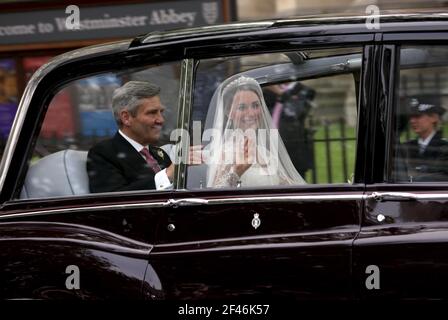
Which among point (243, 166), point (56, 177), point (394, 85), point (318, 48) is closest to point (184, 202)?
point (243, 166)

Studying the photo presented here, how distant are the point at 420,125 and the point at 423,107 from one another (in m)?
0.07

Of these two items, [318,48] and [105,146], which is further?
[105,146]

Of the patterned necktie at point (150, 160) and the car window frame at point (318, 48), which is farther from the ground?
the car window frame at point (318, 48)

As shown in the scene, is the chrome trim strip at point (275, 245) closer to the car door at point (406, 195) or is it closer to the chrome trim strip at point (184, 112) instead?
the car door at point (406, 195)

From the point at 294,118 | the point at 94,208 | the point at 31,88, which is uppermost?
the point at 31,88

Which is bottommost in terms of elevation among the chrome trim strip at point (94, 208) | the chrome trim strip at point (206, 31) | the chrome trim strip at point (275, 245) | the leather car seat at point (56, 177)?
the chrome trim strip at point (275, 245)

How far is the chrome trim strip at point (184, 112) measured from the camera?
10.8 feet

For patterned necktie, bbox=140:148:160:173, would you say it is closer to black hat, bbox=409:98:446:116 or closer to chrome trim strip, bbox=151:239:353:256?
chrome trim strip, bbox=151:239:353:256

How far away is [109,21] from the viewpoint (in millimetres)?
8109

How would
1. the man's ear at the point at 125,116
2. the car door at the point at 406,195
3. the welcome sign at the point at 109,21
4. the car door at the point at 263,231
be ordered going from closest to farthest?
the car door at the point at 406,195 → the car door at the point at 263,231 → the man's ear at the point at 125,116 → the welcome sign at the point at 109,21

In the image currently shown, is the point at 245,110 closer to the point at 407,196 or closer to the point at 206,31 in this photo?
the point at 206,31

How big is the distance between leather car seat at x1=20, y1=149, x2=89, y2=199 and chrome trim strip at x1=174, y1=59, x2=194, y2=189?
428 millimetres

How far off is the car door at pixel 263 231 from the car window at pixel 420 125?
5.1 inches

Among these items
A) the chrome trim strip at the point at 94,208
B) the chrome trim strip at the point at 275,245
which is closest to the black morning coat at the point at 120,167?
the chrome trim strip at the point at 94,208
